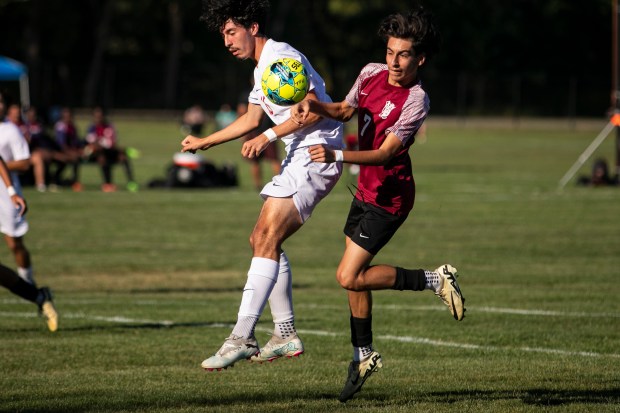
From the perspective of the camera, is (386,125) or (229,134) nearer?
(386,125)

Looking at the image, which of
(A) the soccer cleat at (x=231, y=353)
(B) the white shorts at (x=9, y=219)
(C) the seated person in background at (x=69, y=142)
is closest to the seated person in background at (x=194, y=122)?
(C) the seated person in background at (x=69, y=142)

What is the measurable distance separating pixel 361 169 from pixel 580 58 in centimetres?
6809

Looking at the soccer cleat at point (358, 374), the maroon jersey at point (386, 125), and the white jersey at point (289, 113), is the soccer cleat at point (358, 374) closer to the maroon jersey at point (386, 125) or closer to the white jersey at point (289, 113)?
the maroon jersey at point (386, 125)

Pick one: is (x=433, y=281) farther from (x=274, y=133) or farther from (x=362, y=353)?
(x=274, y=133)

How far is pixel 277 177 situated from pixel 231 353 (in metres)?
1.31

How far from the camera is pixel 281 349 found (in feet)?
26.9

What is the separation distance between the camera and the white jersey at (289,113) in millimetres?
8172

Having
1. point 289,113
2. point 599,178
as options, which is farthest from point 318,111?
point 599,178

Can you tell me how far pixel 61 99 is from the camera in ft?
242

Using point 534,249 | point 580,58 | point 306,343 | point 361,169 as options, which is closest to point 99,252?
point 534,249

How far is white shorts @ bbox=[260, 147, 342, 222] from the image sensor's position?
8.16 m

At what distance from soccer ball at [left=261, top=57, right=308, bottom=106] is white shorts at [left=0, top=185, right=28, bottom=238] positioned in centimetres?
543

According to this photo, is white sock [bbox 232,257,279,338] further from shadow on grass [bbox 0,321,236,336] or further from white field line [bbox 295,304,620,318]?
white field line [bbox 295,304,620,318]

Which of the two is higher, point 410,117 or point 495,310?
point 410,117
